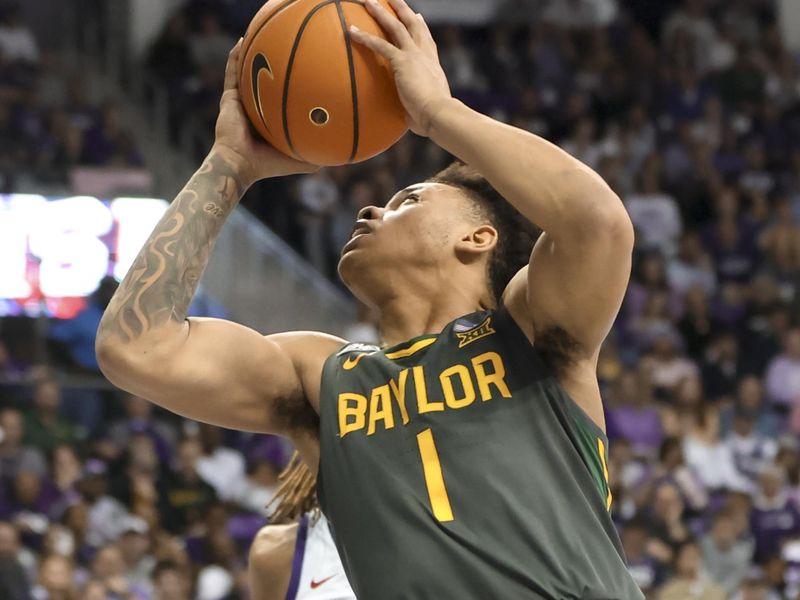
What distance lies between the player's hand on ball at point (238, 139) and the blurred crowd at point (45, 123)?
7636mm

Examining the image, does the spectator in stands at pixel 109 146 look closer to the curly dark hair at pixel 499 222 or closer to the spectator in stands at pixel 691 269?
the spectator in stands at pixel 691 269

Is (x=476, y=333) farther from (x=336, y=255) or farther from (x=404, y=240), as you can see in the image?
(x=336, y=255)

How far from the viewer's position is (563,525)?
8.42ft

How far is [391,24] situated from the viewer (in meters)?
2.86

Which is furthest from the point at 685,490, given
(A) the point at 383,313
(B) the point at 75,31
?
(B) the point at 75,31

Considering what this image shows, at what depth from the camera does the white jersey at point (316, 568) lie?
3785 millimetres

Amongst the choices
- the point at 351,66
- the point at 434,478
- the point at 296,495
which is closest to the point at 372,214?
the point at 351,66

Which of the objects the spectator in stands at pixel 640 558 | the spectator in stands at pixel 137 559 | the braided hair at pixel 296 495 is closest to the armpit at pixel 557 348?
the braided hair at pixel 296 495

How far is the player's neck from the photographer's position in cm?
301

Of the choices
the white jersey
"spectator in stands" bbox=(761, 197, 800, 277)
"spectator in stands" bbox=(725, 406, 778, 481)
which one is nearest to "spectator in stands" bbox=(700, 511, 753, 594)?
"spectator in stands" bbox=(725, 406, 778, 481)

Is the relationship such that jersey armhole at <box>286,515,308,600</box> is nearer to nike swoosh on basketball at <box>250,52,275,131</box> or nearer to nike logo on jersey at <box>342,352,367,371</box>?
nike logo on jersey at <box>342,352,367,371</box>

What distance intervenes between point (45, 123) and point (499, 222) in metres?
8.82

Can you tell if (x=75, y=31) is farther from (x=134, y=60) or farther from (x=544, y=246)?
(x=544, y=246)

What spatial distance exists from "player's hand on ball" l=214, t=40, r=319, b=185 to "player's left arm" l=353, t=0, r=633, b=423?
1.53ft
